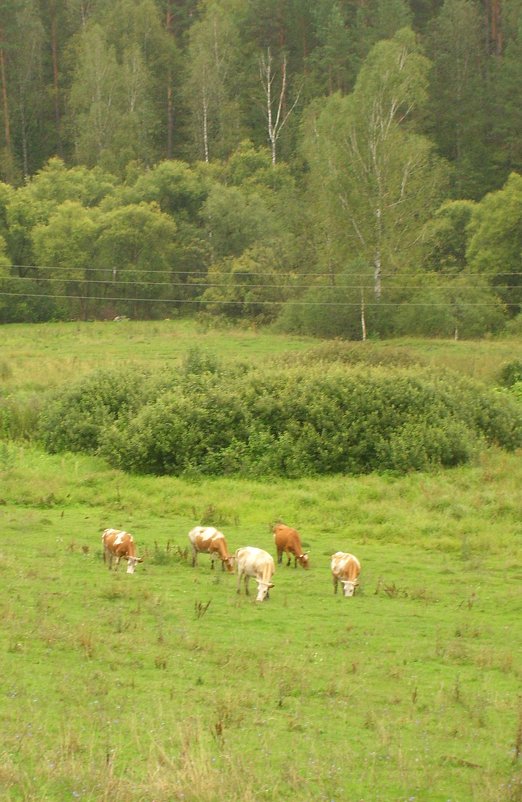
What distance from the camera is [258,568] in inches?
632

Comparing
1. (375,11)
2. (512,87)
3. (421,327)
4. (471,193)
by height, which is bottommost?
(421,327)

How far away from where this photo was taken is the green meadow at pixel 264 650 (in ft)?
28.4

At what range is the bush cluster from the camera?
1154 inches

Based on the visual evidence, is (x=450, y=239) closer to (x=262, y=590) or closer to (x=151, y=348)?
(x=151, y=348)

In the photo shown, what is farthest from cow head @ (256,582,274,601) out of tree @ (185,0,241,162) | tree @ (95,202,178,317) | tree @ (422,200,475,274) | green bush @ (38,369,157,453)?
tree @ (185,0,241,162)

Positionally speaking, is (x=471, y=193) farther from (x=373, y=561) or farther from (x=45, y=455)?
(x=373, y=561)

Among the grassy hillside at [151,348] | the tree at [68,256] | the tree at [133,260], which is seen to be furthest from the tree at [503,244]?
the tree at [68,256]

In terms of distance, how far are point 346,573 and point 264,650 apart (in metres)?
4.26

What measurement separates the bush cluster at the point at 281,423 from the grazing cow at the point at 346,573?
1196 centimetres

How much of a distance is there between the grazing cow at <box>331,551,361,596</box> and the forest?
43488 millimetres

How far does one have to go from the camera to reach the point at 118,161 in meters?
89.6

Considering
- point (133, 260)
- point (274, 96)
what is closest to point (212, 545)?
point (133, 260)

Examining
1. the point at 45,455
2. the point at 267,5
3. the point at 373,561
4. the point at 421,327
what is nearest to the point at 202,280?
the point at 421,327

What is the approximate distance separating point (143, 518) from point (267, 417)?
283 inches
